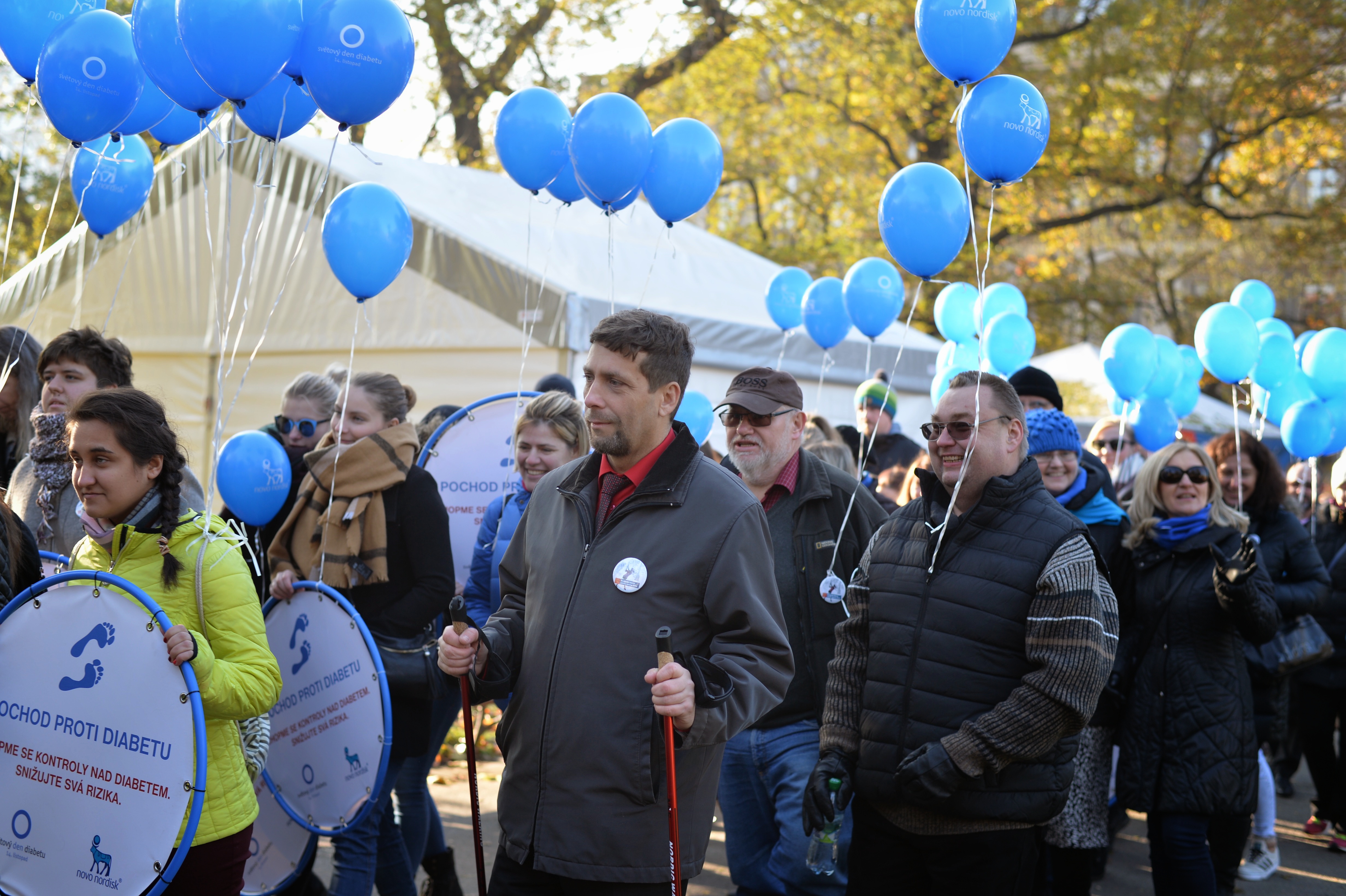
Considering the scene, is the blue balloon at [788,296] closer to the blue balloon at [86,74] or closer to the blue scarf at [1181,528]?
the blue scarf at [1181,528]

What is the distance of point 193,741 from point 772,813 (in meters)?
2.05

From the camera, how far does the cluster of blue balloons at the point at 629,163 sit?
489 centimetres

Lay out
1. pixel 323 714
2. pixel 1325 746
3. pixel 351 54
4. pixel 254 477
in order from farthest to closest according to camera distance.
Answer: pixel 1325 746
pixel 254 477
pixel 323 714
pixel 351 54

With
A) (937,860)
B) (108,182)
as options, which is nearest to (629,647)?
(937,860)

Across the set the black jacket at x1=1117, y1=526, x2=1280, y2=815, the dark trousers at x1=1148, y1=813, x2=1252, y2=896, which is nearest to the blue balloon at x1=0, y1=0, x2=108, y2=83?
the black jacket at x1=1117, y1=526, x2=1280, y2=815

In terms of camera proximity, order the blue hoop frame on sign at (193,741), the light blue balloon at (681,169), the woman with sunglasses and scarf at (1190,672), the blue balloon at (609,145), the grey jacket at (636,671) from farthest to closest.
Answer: the light blue balloon at (681,169) < the blue balloon at (609,145) < the woman with sunglasses and scarf at (1190,672) < the blue hoop frame on sign at (193,741) < the grey jacket at (636,671)

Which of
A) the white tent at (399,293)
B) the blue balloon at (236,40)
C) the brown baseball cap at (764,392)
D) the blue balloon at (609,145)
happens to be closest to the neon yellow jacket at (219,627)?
the blue balloon at (236,40)

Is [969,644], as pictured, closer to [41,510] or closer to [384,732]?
[384,732]

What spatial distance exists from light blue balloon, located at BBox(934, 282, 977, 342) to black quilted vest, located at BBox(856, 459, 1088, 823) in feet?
14.4

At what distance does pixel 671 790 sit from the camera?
245 centimetres

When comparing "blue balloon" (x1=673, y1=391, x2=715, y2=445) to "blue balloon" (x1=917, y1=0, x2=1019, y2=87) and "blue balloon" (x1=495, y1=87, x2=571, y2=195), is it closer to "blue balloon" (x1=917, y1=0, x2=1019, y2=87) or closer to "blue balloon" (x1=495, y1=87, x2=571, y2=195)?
"blue balloon" (x1=495, y1=87, x2=571, y2=195)

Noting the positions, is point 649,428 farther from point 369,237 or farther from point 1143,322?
point 1143,322

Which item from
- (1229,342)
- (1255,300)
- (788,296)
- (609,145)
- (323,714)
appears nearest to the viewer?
(323,714)

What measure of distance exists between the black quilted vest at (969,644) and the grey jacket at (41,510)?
7.22 feet
